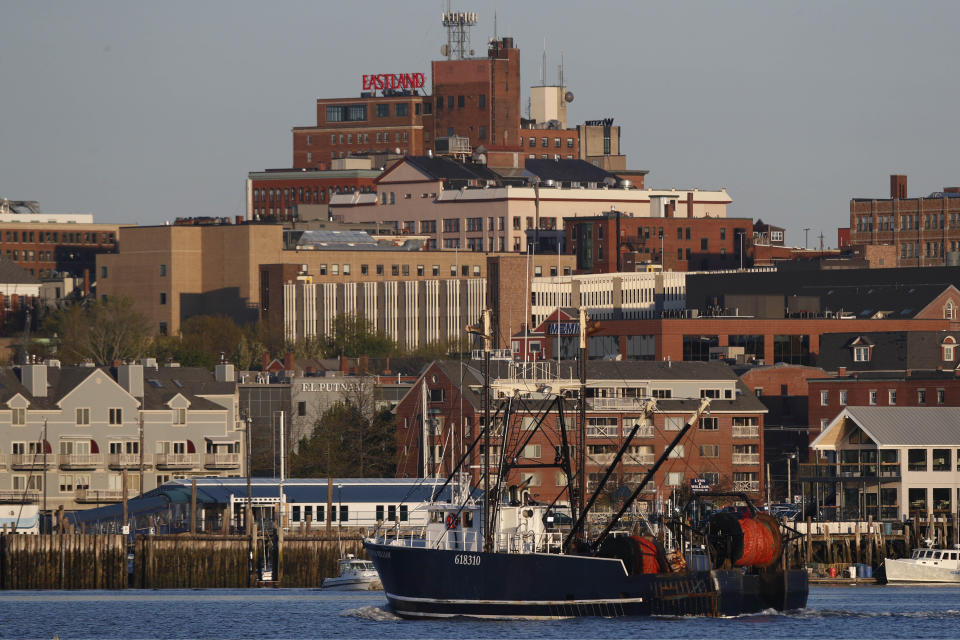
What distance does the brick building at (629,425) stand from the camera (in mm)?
163750

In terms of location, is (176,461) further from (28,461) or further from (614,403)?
(614,403)

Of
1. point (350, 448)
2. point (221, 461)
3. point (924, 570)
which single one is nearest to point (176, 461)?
point (221, 461)

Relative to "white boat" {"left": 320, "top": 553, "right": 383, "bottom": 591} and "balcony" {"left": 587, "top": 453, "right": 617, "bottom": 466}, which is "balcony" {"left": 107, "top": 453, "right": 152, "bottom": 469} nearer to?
"balcony" {"left": 587, "top": 453, "right": 617, "bottom": 466}

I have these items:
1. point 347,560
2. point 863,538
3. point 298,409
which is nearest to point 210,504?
point 347,560

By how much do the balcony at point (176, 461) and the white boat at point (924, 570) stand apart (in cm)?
5530

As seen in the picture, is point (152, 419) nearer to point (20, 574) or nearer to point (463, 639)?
point (20, 574)

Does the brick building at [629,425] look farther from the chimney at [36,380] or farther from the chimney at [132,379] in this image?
the chimney at [36,380]

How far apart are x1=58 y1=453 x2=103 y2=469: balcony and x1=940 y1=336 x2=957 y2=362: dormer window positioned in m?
61.7

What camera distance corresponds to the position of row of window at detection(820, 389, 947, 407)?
576 feet

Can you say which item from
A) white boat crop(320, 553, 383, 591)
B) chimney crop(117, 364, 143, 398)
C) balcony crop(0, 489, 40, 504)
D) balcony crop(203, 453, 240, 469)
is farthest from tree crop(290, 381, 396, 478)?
white boat crop(320, 553, 383, 591)

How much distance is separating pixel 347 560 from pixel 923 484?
131 ft

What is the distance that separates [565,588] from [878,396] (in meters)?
83.6

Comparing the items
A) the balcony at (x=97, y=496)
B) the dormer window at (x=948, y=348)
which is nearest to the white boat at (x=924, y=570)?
the balcony at (x=97, y=496)

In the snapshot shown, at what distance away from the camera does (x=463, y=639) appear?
92500 mm
